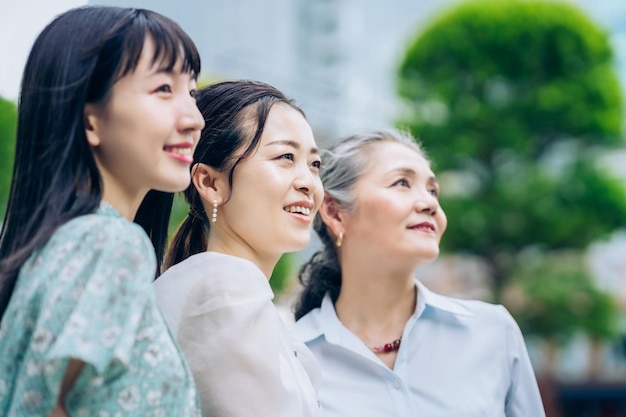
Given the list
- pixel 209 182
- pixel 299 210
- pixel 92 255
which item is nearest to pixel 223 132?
pixel 209 182

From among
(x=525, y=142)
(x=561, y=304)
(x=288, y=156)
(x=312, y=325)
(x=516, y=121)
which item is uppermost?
(x=288, y=156)

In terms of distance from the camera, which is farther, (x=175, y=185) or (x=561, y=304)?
(x=561, y=304)

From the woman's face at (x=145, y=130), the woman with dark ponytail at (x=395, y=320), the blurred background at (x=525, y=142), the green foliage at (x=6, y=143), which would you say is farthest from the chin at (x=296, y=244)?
the blurred background at (x=525, y=142)

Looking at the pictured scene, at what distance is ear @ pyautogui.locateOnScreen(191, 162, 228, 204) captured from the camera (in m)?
1.46

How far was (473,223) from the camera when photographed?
8.06 metres

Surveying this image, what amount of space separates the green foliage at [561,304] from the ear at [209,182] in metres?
6.93

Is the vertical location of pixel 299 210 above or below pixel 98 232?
below

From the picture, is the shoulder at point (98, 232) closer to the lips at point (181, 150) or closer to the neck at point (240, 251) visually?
the lips at point (181, 150)

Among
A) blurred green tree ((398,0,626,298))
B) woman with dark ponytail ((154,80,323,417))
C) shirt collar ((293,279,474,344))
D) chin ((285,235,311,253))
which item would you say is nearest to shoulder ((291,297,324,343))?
shirt collar ((293,279,474,344))

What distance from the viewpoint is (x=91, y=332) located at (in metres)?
0.93

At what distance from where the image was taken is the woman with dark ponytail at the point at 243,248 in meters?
1.21

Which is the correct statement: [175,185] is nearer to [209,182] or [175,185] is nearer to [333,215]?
[209,182]

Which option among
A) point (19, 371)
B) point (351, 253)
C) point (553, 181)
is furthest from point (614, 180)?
point (19, 371)

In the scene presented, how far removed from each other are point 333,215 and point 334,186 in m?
0.08
